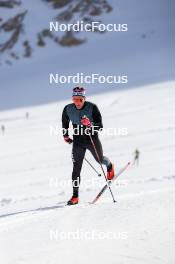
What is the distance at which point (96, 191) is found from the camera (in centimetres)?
1070

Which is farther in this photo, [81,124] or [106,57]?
[106,57]

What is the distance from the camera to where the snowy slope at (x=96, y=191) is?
14.9ft

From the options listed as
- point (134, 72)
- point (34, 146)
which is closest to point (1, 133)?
point (34, 146)

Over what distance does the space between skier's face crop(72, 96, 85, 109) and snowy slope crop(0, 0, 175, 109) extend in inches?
2060

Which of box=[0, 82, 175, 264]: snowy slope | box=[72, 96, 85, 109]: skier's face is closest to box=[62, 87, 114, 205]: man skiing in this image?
box=[72, 96, 85, 109]: skier's face

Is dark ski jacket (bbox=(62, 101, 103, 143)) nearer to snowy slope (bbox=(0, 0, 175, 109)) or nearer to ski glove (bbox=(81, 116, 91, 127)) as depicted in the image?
ski glove (bbox=(81, 116, 91, 127))

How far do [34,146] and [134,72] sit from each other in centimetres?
3982

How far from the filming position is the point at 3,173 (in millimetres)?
26656

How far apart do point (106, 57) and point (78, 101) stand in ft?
245

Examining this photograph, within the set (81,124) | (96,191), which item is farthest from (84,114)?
(96,191)

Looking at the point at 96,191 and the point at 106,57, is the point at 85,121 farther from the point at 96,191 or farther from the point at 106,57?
the point at 106,57

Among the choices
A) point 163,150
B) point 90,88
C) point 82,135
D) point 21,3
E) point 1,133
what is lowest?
point 82,135

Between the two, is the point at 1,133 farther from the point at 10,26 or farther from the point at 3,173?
the point at 10,26

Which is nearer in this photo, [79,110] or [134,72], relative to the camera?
[79,110]
